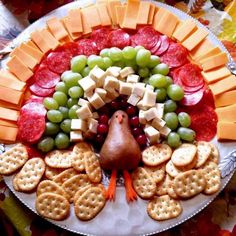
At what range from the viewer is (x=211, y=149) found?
4.72 feet

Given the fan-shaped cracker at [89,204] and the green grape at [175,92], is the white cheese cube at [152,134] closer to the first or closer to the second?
the green grape at [175,92]

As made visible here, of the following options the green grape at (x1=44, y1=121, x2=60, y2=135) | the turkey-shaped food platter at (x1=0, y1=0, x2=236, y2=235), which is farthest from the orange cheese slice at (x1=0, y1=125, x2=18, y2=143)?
the green grape at (x1=44, y1=121, x2=60, y2=135)

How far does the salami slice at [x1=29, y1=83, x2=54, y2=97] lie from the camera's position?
5.05ft

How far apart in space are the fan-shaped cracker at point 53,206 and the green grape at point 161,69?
1.73 ft

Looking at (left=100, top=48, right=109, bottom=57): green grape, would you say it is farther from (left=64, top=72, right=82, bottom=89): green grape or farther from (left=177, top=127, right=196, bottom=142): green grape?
(left=177, top=127, right=196, bottom=142): green grape

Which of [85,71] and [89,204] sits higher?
[85,71]

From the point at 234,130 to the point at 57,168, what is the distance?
58 cm

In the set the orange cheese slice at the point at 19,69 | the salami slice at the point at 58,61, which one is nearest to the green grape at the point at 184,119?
the salami slice at the point at 58,61

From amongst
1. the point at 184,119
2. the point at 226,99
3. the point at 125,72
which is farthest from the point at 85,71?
the point at 226,99

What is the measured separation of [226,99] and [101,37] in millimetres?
494

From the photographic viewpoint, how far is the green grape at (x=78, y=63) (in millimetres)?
→ 1537

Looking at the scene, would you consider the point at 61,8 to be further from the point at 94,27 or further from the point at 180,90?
the point at 180,90

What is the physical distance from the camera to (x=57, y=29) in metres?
1.64

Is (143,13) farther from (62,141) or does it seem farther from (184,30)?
(62,141)
